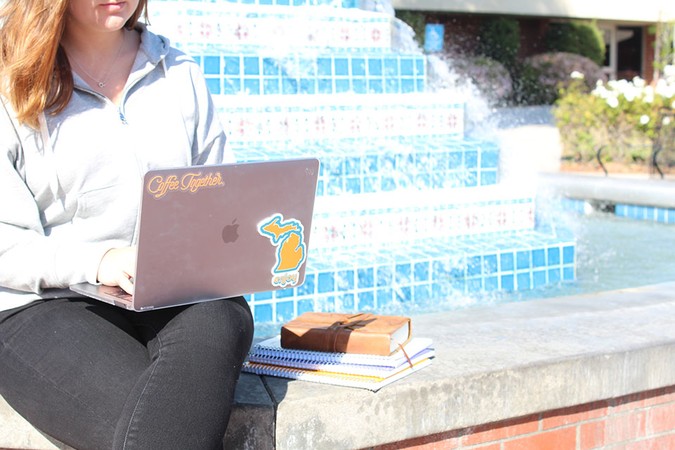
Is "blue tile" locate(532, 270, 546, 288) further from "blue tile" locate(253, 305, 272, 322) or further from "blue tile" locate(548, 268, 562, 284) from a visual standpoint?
"blue tile" locate(253, 305, 272, 322)

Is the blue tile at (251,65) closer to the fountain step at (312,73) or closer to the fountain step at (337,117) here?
the fountain step at (312,73)

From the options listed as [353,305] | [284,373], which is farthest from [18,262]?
[353,305]

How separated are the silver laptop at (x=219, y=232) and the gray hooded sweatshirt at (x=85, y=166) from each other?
120 millimetres

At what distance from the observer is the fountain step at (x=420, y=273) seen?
4172 millimetres

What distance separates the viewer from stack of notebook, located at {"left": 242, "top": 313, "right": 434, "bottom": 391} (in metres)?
2.19

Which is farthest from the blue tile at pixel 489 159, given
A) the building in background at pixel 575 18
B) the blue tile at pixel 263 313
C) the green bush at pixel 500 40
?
the green bush at pixel 500 40

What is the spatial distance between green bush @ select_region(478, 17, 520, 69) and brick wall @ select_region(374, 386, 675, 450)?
857 inches

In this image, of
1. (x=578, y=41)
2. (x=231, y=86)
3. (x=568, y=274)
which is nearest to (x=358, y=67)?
(x=231, y=86)

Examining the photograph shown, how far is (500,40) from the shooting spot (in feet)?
78.3

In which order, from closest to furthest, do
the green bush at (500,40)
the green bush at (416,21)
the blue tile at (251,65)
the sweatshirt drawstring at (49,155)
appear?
1. the sweatshirt drawstring at (49,155)
2. the blue tile at (251,65)
3. the green bush at (416,21)
4. the green bush at (500,40)

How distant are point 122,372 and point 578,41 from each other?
24.8 meters

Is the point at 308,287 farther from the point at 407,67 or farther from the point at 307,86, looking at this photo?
the point at 407,67

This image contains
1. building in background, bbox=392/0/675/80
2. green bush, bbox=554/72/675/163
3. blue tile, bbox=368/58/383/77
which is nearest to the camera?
blue tile, bbox=368/58/383/77

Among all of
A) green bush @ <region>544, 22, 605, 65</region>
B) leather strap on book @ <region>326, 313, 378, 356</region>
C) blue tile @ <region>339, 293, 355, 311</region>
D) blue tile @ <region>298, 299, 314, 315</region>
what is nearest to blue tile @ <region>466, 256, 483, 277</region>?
blue tile @ <region>339, 293, 355, 311</region>
